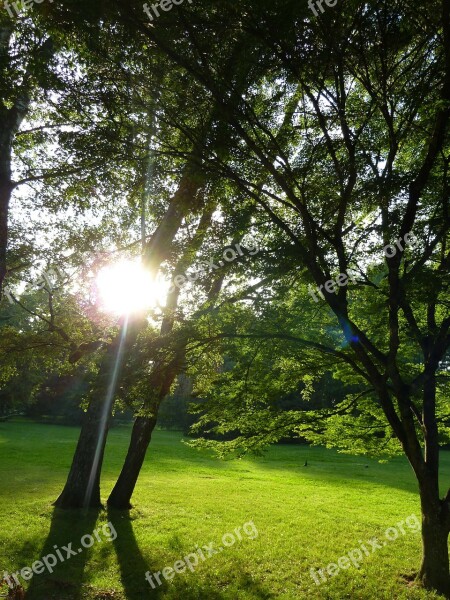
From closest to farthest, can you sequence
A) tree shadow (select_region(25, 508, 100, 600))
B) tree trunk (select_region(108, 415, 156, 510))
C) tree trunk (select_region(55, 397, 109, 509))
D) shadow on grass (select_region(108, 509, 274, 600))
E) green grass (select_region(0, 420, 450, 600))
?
tree shadow (select_region(25, 508, 100, 600))
shadow on grass (select_region(108, 509, 274, 600))
green grass (select_region(0, 420, 450, 600))
tree trunk (select_region(55, 397, 109, 509))
tree trunk (select_region(108, 415, 156, 510))

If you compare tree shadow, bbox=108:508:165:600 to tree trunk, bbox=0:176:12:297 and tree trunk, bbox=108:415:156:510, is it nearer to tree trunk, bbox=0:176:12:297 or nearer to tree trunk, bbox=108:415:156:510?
tree trunk, bbox=108:415:156:510

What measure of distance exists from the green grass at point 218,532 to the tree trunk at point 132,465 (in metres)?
0.64

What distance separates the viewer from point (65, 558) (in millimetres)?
9180

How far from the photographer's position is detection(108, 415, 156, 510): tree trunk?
14.0 m

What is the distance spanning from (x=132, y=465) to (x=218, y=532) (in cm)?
372

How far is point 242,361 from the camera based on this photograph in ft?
30.2

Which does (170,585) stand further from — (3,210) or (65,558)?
(3,210)

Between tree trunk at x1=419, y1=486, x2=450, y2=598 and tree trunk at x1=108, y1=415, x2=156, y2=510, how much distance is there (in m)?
8.48

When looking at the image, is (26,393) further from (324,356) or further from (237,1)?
(237,1)

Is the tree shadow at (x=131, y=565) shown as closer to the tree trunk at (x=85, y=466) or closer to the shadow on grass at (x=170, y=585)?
the shadow on grass at (x=170, y=585)

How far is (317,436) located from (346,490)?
42.1 ft

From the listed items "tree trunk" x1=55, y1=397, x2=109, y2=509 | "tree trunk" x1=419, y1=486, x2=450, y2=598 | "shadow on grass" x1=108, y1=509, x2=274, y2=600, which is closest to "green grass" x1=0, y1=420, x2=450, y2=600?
"shadow on grass" x1=108, y1=509, x2=274, y2=600

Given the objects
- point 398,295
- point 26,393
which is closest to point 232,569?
point 398,295


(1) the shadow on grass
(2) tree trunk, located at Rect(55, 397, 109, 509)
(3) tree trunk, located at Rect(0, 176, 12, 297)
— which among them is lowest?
(1) the shadow on grass
